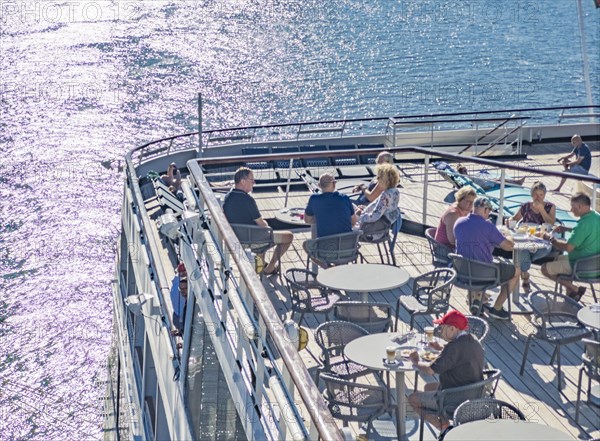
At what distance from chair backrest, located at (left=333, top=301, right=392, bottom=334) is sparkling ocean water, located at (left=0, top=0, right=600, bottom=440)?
20.8 m

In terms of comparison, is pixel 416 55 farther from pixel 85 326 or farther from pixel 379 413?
pixel 379 413

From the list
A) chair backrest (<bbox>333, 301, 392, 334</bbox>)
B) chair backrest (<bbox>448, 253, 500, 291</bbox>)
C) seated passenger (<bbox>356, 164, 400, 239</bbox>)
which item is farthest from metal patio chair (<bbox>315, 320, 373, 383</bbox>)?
seated passenger (<bbox>356, 164, 400, 239</bbox>)

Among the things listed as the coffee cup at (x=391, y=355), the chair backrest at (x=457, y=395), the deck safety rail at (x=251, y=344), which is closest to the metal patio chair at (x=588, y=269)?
the chair backrest at (x=457, y=395)

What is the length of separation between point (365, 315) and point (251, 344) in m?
2.55

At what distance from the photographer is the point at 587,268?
28.1 ft

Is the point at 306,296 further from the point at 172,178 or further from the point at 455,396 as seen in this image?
the point at 172,178

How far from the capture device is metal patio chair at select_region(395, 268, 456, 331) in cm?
793

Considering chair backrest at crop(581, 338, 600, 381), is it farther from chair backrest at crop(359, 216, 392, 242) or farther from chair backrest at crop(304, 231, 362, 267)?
chair backrest at crop(359, 216, 392, 242)

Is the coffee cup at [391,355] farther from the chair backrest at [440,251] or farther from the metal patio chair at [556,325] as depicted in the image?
the chair backrest at [440,251]

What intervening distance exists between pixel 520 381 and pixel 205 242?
2.82 m

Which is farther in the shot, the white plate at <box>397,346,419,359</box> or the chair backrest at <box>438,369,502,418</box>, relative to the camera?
the white plate at <box>397,346,419,359</box>

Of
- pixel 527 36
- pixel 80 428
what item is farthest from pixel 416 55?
pixel 80 428

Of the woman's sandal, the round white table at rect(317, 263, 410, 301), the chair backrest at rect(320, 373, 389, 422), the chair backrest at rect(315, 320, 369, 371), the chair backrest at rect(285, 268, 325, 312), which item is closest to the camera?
the chair backrest at rect(320, 373, 389, 422)

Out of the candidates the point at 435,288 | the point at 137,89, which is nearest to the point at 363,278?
the point at 435,288
